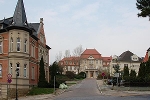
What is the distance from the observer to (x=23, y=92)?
37.0 m

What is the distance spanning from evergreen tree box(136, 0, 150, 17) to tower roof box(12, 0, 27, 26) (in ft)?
52.1

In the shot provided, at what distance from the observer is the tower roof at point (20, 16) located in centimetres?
3719

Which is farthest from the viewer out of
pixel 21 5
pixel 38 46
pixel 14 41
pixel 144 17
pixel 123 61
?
pixel 123 61

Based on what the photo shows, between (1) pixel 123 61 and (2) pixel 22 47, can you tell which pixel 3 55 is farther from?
(1) pixel 123 61

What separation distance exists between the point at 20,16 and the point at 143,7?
55.7ft

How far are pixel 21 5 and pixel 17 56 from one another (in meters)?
7.78

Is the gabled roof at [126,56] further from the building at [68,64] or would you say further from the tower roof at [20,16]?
the tower roof at [20,16]

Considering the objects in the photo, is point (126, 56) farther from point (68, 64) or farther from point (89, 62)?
point (68, 64)

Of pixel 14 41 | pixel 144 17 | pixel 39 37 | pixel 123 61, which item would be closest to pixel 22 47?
pixel 14 41

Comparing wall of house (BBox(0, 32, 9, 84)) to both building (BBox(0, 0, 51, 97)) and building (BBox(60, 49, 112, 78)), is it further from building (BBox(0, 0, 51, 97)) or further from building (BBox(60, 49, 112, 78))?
building (BBox(60, 49, 112, 78))

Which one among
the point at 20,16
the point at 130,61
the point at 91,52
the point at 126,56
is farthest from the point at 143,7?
the point at 91,52

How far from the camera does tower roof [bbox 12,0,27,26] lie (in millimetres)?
37188

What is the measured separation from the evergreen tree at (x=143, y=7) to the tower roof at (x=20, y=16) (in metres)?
15.9

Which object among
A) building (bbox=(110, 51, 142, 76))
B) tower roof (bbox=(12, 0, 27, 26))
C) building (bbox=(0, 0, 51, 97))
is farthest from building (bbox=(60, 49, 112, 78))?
tower roof (bbox=(12, 0, 27, 26))
